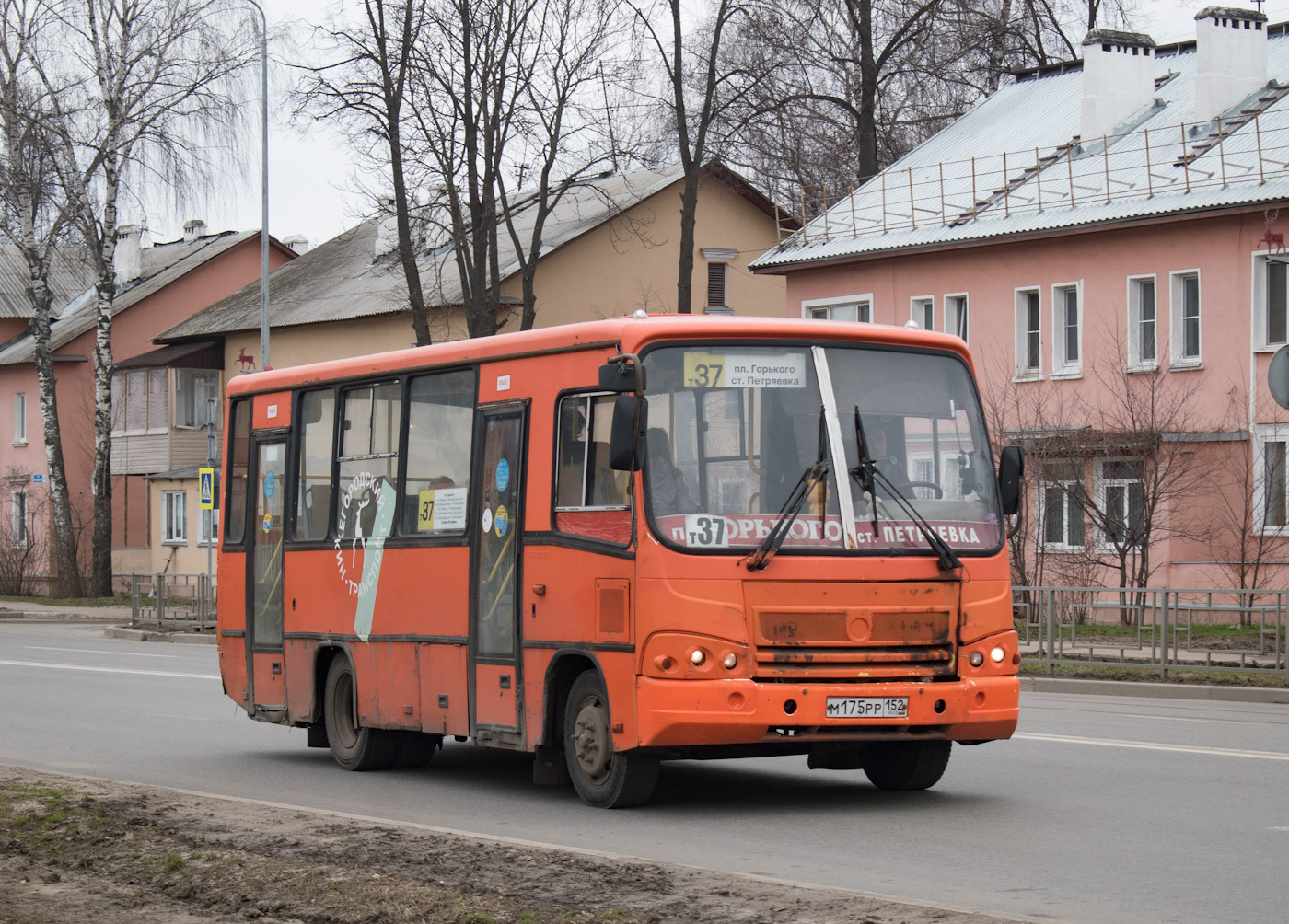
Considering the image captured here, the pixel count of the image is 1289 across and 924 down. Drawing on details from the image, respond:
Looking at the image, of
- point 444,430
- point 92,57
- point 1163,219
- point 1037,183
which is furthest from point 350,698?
point 92,57

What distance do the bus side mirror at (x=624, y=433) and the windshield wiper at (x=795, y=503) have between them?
0.86 m

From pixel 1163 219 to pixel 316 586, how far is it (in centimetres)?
2272

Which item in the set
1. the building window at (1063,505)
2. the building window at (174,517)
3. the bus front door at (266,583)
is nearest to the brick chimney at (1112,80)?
the building window at (1063,505)

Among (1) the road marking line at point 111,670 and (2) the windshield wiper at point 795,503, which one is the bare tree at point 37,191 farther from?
(2) the windshield wiper at point 795,503

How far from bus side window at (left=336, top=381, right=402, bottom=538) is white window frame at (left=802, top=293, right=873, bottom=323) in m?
26.3

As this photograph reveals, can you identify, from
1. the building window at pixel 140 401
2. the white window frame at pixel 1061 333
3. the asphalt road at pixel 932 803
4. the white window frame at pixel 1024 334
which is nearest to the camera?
the asphalt road at pixel 932 803

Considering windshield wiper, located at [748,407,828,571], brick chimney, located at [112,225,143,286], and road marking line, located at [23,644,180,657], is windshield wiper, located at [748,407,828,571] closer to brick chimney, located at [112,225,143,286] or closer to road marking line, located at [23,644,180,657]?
road marking line, located at [23,644,180,657]

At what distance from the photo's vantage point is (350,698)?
14.0 metres

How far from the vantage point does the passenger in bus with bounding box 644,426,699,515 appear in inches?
417

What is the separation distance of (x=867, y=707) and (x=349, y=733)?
4878mm

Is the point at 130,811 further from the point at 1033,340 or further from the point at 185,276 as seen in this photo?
the point at 185,276

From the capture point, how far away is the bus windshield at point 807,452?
34.9 feet

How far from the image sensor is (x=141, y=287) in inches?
2628

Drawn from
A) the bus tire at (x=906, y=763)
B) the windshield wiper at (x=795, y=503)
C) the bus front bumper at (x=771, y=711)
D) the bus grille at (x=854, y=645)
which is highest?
the windshield wiper at (x=795, y=503)
